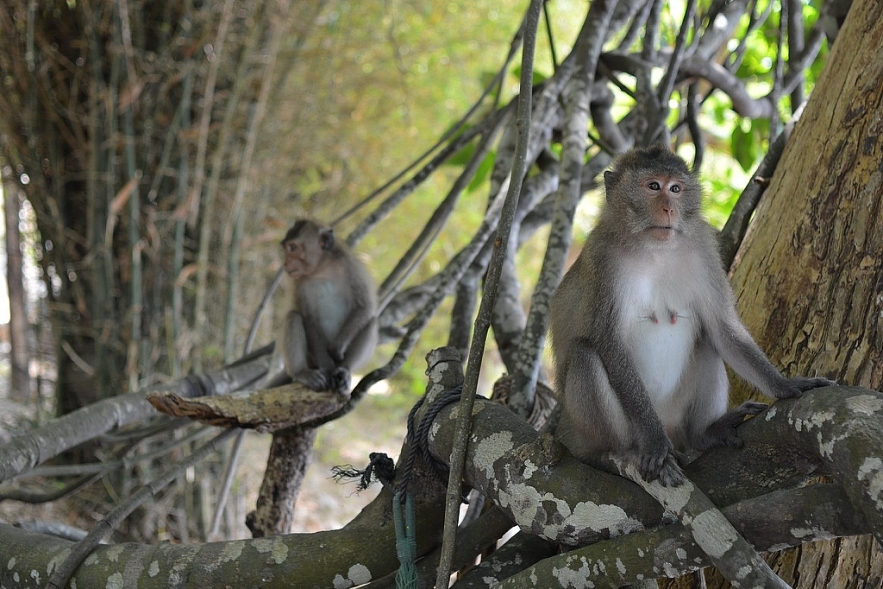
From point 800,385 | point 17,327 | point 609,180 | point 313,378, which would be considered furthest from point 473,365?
point 17,327

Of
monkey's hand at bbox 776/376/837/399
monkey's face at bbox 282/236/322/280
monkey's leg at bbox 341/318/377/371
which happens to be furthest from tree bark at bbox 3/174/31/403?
monkey's hand at bbox 776/376/837/399

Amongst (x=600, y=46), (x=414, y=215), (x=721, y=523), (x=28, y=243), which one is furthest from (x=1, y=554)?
(x=414, y=215)

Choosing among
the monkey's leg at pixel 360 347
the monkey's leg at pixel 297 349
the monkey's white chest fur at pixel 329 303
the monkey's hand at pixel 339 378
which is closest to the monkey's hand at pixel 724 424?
the monkey's hand at pixel 339 378

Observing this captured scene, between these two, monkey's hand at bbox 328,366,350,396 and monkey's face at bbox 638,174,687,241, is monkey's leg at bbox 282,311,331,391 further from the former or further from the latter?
monkey's face at bbox 638,174,687,241

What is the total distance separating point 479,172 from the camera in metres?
4.73

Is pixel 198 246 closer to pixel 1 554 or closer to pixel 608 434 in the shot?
pixel 1 554

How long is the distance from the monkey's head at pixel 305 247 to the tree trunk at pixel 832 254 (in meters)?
3.17

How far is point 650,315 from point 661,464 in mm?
749

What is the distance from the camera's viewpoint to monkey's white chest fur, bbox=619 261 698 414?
2.48 m

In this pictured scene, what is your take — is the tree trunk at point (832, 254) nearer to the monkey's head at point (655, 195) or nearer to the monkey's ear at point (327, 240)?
the monkey's head at point (655, 195)

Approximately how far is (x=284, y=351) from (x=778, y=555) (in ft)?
10.6

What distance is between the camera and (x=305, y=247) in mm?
5211

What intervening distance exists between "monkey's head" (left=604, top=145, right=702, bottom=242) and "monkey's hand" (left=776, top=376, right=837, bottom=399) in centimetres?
59

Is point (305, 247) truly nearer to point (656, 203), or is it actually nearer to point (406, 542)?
point (656, 203)
